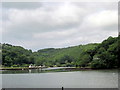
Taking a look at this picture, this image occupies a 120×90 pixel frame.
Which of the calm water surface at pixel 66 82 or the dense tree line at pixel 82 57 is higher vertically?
the dense tree line at pixel 82 57

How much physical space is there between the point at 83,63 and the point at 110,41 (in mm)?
10800

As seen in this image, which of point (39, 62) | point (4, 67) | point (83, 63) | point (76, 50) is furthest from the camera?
point (76, 50)

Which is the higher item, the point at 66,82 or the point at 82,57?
the point at 82,57

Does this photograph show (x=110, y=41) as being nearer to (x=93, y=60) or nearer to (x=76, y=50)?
(x=93, y=60)

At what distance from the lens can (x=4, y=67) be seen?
7294cm

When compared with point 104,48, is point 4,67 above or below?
below

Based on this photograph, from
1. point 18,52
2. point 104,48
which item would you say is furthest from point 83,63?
point 18,52

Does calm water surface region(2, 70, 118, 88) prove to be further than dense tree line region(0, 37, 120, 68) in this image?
No

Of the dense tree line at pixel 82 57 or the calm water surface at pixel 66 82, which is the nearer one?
the calm water surface at pixel 66 82

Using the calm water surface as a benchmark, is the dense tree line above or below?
above

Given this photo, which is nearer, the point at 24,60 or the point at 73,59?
the point at 24,60

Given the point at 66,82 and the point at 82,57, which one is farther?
the point at 82,57

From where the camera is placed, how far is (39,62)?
81.1 m

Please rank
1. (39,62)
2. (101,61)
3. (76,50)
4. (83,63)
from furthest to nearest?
(76,50) < (39,62) < (83,63) < (101,61)
